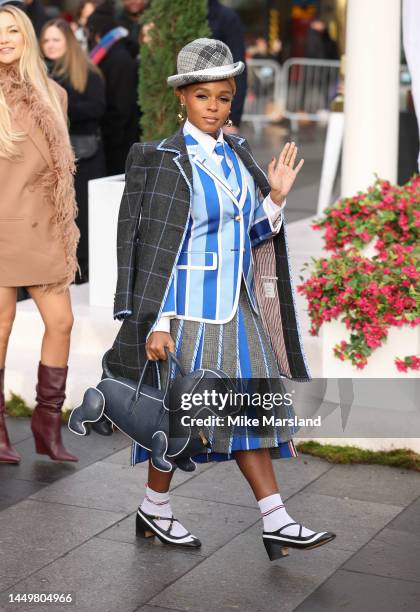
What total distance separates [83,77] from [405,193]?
3525 millimetres

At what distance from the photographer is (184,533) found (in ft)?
16.3

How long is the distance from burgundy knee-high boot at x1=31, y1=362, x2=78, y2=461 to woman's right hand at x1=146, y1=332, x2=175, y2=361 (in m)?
1.46

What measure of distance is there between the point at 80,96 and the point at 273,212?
4.71 m

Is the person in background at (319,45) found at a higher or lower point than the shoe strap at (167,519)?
higher

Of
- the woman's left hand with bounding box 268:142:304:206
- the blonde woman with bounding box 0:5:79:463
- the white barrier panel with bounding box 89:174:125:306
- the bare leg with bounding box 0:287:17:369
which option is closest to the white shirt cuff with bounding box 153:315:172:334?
the woman's left hand with bounding box 268:142:304:206

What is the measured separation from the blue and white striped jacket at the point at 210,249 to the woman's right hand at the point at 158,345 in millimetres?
80

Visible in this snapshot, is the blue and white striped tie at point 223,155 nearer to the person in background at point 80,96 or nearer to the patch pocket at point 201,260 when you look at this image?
the patch pocket at point 201,260

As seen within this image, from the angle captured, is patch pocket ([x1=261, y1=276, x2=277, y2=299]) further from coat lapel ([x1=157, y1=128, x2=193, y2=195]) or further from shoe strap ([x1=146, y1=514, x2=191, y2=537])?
shoe strap ([x1=146, y1=514, x2=191, y2=537])

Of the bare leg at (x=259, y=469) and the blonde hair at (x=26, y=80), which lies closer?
the bare leg at (x=259, y=469)

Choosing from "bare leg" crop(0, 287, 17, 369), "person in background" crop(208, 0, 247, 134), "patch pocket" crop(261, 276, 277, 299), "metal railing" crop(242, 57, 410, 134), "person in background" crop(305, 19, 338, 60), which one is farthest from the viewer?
"person in background" crop(305, 19, 338, 60)

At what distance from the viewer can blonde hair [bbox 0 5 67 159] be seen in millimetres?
5680

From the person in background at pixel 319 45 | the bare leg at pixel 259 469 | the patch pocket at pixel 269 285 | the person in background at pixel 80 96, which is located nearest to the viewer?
the bare leg at pixel 259 469

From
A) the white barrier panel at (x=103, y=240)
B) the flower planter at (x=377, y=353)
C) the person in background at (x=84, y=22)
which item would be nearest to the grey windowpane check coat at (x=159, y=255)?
the flower planter at (x=377, y=353)

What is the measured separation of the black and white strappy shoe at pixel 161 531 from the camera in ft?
16.2
